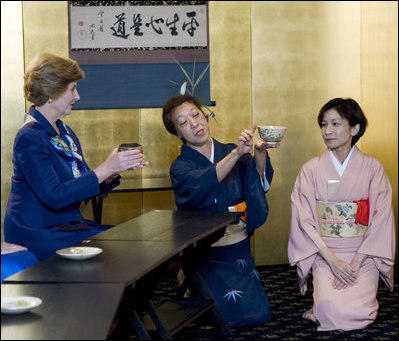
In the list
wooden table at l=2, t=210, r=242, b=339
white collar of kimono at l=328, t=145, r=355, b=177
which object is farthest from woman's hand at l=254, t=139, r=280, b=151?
white collar of kimono at l=328, t=145, r=355, b=177

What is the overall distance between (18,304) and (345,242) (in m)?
2.62

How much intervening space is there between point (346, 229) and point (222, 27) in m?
2.33

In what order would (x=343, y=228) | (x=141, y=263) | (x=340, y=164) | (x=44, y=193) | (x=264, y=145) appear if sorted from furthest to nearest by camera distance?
(x=340, y=164), (x=343, y=228), (x=264, y=145), (x=44, y=193), (x=141, y=263)

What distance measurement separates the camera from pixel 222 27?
5.94m

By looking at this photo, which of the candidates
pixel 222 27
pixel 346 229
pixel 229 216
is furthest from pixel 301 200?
pixel 222 27

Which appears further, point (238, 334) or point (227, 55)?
point (227, 55)

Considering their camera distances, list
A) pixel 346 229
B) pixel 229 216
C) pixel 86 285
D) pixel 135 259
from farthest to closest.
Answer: pixel 346 229, pixel 229 216, pixel 135 259, pixel 86 285

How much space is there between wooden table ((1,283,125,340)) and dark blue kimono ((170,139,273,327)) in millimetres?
1944

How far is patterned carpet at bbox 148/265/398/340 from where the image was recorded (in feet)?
13.0

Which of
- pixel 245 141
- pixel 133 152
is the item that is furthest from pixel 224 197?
pixel 133 152

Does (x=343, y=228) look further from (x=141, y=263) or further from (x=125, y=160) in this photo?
(x=141, y=263)

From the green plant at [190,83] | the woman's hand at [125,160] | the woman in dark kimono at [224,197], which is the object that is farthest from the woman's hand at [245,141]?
the green plant at [190,83]

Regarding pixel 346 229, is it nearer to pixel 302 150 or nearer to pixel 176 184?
pixel 176 184

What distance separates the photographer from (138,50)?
5848mm
